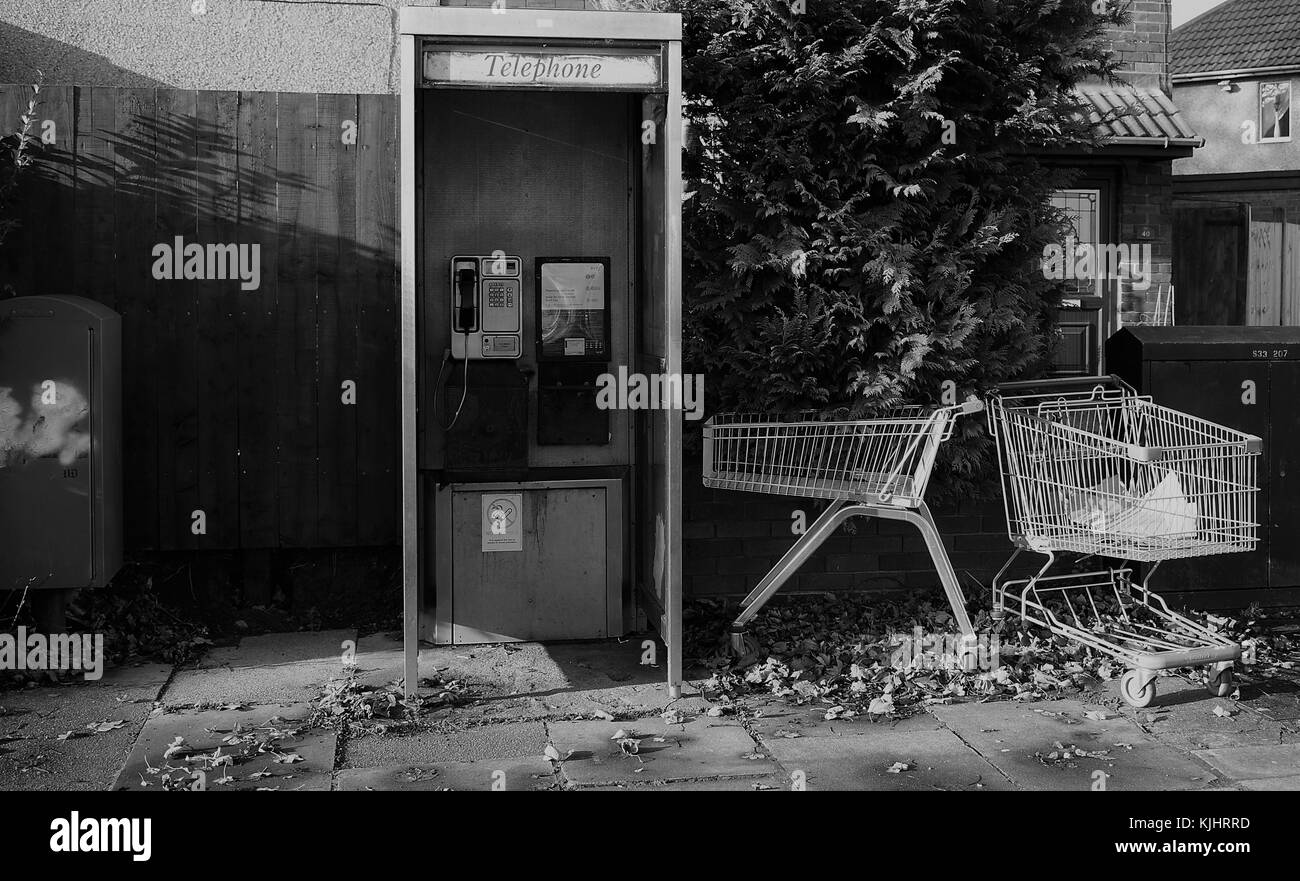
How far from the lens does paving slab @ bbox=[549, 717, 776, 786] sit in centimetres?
471

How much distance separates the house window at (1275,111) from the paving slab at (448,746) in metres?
17.4

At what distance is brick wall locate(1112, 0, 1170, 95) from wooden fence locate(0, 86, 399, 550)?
15.4 feet

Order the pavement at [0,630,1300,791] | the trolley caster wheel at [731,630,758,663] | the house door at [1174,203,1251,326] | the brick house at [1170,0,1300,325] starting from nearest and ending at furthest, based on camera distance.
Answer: the pavement at [0,630,1300,791] < the trolley caster wheel at [731,630,758,663] < the house door at [1174,203,1251,326] < the brick house at [1170,0,1300,325]

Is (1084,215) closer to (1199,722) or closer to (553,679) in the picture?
(1199,722)

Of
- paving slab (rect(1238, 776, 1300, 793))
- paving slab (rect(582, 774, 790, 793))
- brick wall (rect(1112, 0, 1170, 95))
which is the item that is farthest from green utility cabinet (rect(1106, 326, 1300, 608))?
paving slab (rect(582, 774, 790, 793))

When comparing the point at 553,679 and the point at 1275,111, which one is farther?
the point at 1275,111

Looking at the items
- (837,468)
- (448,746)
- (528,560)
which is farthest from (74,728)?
(837,468)

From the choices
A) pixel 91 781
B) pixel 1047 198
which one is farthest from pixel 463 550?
pixel 1047 198

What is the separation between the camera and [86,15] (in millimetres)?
7812

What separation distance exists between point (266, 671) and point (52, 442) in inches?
55.3

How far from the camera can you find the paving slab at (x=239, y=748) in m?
4.57

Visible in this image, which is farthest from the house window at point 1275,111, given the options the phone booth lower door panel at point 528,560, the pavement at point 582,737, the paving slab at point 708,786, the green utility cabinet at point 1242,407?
the paving slab at point 708,786

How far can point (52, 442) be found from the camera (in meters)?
5.77

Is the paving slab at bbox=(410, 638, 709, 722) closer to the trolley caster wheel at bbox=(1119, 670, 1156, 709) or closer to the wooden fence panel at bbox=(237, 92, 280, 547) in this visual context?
the wooden fence panel at bbox=(237, 92, 280, 547)
